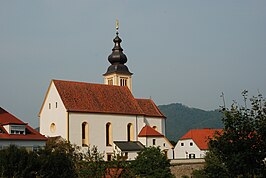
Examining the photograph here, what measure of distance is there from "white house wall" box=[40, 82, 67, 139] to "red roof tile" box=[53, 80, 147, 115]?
2.99ft

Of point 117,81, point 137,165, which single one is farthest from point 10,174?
point 117,81

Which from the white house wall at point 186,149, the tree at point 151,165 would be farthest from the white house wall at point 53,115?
the white house wall at point 186,149

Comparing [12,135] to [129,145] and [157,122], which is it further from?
[157,122]

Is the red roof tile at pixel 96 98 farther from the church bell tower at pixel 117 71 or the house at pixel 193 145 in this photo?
the house at pixel 193 145

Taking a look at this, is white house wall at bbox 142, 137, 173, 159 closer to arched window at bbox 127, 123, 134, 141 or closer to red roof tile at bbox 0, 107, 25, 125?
arched window at bbox 127, 123, 134, 141

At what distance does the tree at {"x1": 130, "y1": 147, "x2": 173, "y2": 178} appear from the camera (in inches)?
1652

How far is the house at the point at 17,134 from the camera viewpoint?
47416mm

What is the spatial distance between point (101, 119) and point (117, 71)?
17758 millimetres

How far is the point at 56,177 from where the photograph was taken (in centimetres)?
3366

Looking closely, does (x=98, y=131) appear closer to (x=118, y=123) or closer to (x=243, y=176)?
(x=118, y=123)

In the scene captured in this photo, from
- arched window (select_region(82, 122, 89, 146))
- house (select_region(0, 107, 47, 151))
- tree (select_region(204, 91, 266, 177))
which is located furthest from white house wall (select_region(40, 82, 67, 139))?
tree (select_region(204, 91, 266, 177))

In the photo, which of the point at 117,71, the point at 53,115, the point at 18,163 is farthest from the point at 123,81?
the point at 18,163

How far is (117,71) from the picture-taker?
78312 mm

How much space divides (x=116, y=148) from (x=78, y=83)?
33.1 feet
